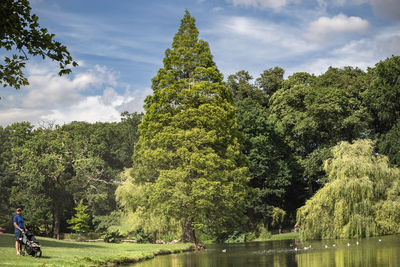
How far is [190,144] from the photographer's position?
1252 inches

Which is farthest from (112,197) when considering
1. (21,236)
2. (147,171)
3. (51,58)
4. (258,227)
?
(51,58)

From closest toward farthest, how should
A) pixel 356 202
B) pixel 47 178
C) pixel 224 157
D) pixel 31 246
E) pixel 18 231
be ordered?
pixel 31 246, pixel 18 231, pixel 356 202, pixel 224 157, pixel 47 178

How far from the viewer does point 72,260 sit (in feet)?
60.1

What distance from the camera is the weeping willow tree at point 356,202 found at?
1276 inches

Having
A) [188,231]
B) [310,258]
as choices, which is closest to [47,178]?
[188,231]

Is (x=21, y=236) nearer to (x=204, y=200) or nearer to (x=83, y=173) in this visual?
(x=204, y=200)

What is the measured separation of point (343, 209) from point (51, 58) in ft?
89.4

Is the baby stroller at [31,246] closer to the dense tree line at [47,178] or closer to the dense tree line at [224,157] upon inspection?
the dense tree line at [224,157]

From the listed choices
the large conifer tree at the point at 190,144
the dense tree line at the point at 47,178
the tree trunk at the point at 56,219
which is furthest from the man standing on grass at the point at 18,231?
the tree trunk at the point at 56,219

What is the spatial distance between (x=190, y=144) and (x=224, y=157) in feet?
11.3

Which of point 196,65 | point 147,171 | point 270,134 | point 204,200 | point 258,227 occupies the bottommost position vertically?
point 258,227

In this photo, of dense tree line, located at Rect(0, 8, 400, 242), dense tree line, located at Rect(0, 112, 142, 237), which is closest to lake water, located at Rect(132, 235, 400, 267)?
dense tree line, located at Rect(0, 8, 400, 242)

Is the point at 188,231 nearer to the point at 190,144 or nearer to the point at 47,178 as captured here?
the point at 190,144

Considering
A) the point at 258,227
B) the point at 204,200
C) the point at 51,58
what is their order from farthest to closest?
1. the point at 258,227
2. the point at 204,200
3. the point at 51,58
